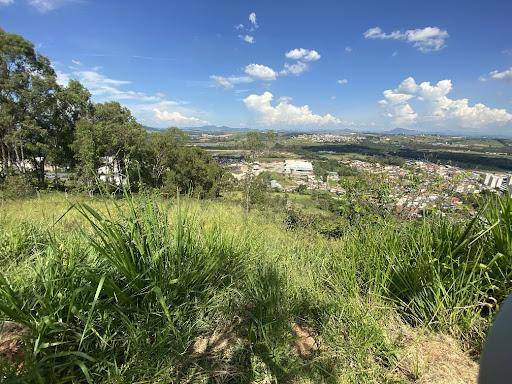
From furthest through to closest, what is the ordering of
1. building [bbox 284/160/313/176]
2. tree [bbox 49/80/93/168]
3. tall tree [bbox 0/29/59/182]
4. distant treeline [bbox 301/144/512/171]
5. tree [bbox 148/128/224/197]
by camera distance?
tree [bbox 148/128/224/197] < tree [bbox 49/80/93/168] < tall tree [bbox 0/29/59/182] < building [bbox 284/160/313/176] < distant treeline [bbox 301/144/512/171]

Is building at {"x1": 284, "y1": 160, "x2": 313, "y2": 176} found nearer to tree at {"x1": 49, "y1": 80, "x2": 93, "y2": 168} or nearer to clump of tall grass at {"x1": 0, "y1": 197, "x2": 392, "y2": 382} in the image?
clump of tall grass at {"x1": 0, "y1": 197, "x2": 392, "y2": 382}

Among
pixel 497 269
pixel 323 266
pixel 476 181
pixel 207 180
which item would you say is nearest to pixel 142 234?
pixel 323 266

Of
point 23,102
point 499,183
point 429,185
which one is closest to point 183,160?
point 23,102

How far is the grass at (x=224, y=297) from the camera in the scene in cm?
174

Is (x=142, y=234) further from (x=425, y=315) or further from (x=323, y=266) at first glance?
(x=425, y=315)

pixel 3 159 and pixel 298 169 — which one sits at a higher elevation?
pixel 298 169

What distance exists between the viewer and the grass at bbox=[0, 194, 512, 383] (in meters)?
1.74

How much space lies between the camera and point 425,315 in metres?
2.41

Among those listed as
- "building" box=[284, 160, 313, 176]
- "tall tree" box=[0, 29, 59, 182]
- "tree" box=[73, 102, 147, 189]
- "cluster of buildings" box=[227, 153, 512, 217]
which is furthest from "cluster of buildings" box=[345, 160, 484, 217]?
"tall tree" box=[0, 29, 59, 182]

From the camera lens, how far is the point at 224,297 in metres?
2.38

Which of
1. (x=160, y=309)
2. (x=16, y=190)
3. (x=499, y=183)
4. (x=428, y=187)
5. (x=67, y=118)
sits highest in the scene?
(x=67, y=118)

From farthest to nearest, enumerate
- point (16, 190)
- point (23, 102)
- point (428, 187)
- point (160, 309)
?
point (23, 102), point (16, 190), point (428, 187), point (160, 309)

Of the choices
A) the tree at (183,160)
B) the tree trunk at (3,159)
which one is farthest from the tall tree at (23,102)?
the tree at (183,160)

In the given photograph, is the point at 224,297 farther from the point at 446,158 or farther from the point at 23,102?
the point at 23,102
